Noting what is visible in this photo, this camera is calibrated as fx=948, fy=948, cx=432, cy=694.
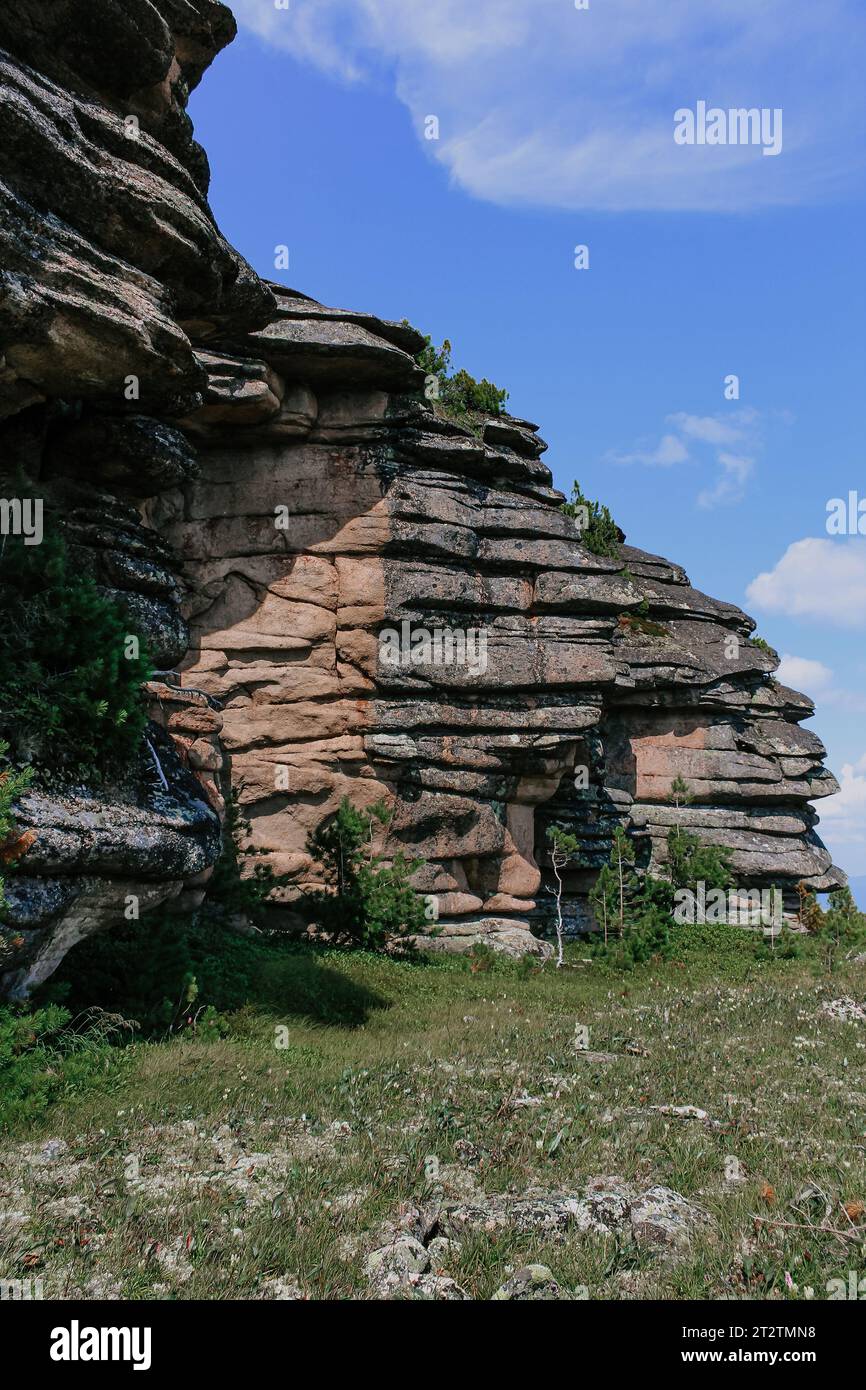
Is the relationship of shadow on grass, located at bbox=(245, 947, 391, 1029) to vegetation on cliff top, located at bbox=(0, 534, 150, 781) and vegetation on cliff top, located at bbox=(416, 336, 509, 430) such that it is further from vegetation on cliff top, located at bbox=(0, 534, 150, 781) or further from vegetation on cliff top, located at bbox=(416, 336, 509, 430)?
vegetation on cliff top, located at bbox=(416, 336, 509, 430)

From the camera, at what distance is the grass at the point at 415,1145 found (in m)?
6.54

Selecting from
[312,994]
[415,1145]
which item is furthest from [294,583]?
[415,1145]

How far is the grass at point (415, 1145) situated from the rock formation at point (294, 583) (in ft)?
9.50

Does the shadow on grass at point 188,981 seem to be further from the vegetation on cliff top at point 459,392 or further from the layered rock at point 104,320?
the vegetation on cliff top at point 459,392

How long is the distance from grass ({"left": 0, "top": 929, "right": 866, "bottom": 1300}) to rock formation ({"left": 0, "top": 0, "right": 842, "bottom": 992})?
290 centimetres

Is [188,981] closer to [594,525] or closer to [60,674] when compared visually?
[60,674]

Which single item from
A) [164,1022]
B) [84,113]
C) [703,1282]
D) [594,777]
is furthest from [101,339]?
[594,777]

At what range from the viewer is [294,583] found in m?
27.8

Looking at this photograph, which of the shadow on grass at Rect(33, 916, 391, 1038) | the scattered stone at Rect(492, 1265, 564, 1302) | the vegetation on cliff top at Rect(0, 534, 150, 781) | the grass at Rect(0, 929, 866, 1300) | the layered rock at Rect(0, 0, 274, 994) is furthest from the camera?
the shadow on grass at Rect(33, 916, 391, 1038)

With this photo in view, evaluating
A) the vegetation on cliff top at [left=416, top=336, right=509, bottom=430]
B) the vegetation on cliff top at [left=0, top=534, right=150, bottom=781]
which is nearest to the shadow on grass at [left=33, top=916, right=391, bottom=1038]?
the vegetation on cliff top at [left=0, top=534, right=150, bottom=781]

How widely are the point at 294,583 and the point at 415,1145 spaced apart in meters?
20.6

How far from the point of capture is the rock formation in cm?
1348
